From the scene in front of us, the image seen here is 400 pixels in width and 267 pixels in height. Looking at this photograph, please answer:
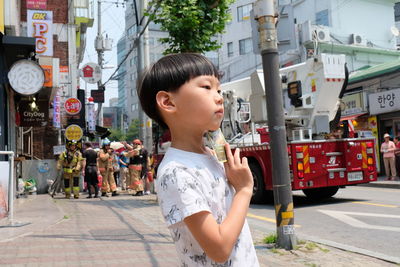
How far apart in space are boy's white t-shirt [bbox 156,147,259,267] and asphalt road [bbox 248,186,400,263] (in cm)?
403

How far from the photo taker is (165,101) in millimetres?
1575

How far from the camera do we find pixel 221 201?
5.04 ft

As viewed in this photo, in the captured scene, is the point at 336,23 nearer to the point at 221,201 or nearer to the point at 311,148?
the point at 311,148

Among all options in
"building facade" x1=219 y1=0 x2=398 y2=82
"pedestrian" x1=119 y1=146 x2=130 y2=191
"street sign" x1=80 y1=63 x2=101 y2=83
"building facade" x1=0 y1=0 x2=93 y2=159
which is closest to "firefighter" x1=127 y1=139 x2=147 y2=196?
"pedestrian" x1=119 y1=146 x2=130 y2=191

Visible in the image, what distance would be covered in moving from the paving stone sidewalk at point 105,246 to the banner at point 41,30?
24.9 ft

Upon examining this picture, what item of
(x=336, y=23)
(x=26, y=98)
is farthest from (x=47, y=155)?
(x=336, y=23)

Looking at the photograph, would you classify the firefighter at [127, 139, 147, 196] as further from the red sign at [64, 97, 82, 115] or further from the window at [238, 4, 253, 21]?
the window at [238, 4, 253, 21]

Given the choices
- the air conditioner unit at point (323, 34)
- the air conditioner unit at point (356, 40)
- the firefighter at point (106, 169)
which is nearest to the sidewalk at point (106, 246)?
the firefighter at point (106, 169)

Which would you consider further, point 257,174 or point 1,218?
point 257,174

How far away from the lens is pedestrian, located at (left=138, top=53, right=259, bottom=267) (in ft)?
4.62

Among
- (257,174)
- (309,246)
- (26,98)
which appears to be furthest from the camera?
(26,98)

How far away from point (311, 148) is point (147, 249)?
5137 millimetres

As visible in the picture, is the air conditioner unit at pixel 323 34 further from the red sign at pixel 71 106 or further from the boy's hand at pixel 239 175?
the boy's hand at pixel 239 175

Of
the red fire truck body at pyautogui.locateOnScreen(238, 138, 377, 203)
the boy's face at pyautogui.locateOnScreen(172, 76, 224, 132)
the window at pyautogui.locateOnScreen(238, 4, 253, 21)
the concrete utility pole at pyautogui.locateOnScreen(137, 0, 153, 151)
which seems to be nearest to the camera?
the boy's face at pyautogui.locateOnScreen(172, 76, 224, 132)
